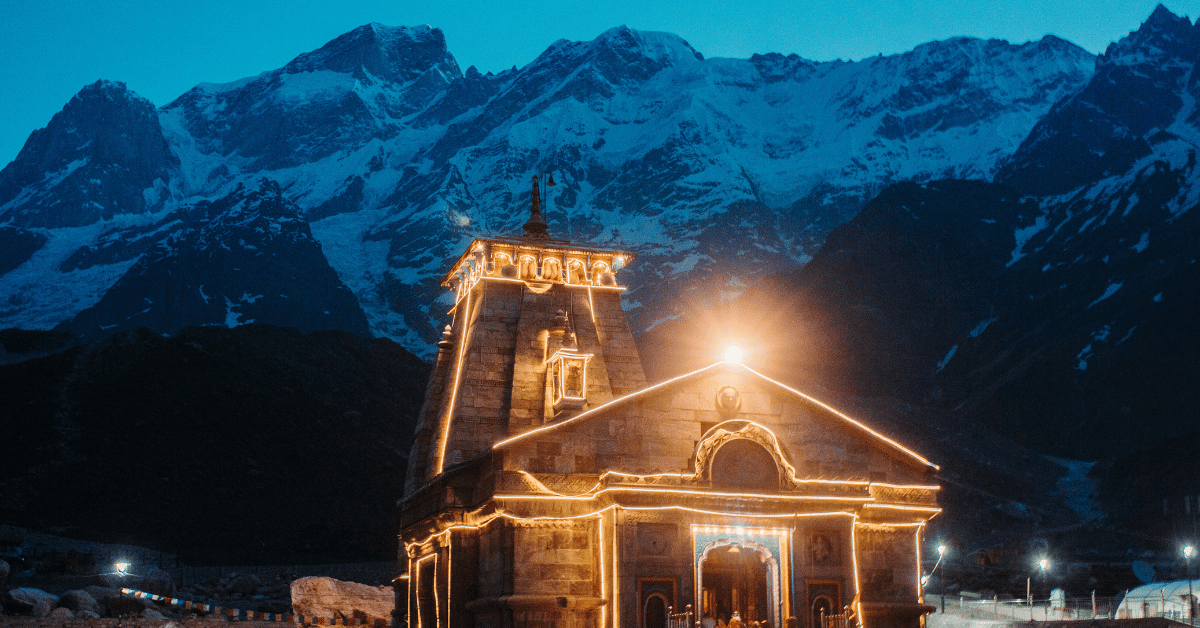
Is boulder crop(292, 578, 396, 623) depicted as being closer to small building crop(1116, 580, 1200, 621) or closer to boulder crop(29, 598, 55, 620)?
boulder crop(29, 598, 55, 620)

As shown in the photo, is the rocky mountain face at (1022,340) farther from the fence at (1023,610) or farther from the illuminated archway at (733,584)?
the illuminated archway at (733,584)

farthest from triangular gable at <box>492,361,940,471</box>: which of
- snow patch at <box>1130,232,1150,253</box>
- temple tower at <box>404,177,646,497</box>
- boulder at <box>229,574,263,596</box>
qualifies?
snow patch at <box>1130,232,1150,253</box>

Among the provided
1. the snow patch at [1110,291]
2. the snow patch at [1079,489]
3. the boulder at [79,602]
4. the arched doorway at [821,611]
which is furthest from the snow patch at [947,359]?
the arched doorway at [821,611]

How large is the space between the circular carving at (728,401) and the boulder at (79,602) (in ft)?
90.9

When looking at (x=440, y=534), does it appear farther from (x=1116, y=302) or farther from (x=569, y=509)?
(x=1116, y=302)

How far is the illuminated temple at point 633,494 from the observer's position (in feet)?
90.0

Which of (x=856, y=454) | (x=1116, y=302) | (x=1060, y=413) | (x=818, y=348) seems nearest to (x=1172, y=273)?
(x=1116, y=302)

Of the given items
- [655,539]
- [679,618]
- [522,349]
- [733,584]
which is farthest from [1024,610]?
[522,349]

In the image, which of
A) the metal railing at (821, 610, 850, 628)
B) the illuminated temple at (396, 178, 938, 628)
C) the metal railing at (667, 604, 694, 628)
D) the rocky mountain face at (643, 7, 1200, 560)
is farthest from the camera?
the rocky mountain face at (643, 7, 1200, 560)

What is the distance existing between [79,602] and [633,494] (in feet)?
89.6

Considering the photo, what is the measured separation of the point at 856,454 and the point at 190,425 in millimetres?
80377

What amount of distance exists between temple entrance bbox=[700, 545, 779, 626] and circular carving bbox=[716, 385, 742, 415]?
4372mm

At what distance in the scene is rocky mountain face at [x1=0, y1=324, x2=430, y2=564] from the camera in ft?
277

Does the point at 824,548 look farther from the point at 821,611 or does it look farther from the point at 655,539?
the point at 655,539
